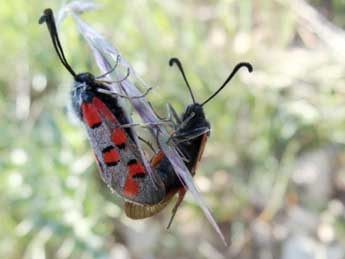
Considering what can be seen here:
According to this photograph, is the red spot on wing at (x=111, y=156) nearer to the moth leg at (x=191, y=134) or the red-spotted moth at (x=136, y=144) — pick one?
the red-spotted moth at (x=136, y=144)

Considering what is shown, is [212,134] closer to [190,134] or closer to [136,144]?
[190,134]

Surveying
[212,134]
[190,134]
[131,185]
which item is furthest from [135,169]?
[212,134]

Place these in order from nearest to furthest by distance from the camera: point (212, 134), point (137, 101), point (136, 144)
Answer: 1. point (137, 101)
2. point (136, 144)
3. point (212, 134)

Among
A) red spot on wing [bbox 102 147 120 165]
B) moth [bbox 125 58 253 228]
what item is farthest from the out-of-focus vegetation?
red spot on wing [bbox 102 147 120 165]

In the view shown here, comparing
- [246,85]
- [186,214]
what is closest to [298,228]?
[186,214]

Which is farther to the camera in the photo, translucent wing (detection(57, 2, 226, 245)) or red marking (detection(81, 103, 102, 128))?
red marking (detection(81, 103, 102, 128))

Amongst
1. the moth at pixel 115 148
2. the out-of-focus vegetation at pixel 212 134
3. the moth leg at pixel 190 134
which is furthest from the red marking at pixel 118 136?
the out-of-focus vegetation at pixel 212 134

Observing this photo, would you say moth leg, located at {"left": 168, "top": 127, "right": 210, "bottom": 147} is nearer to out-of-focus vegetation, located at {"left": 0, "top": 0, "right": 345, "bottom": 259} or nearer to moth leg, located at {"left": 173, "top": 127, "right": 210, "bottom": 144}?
moth leg, located at {"left": 173, "top": 127, "right": 210, "bottom": 144}
